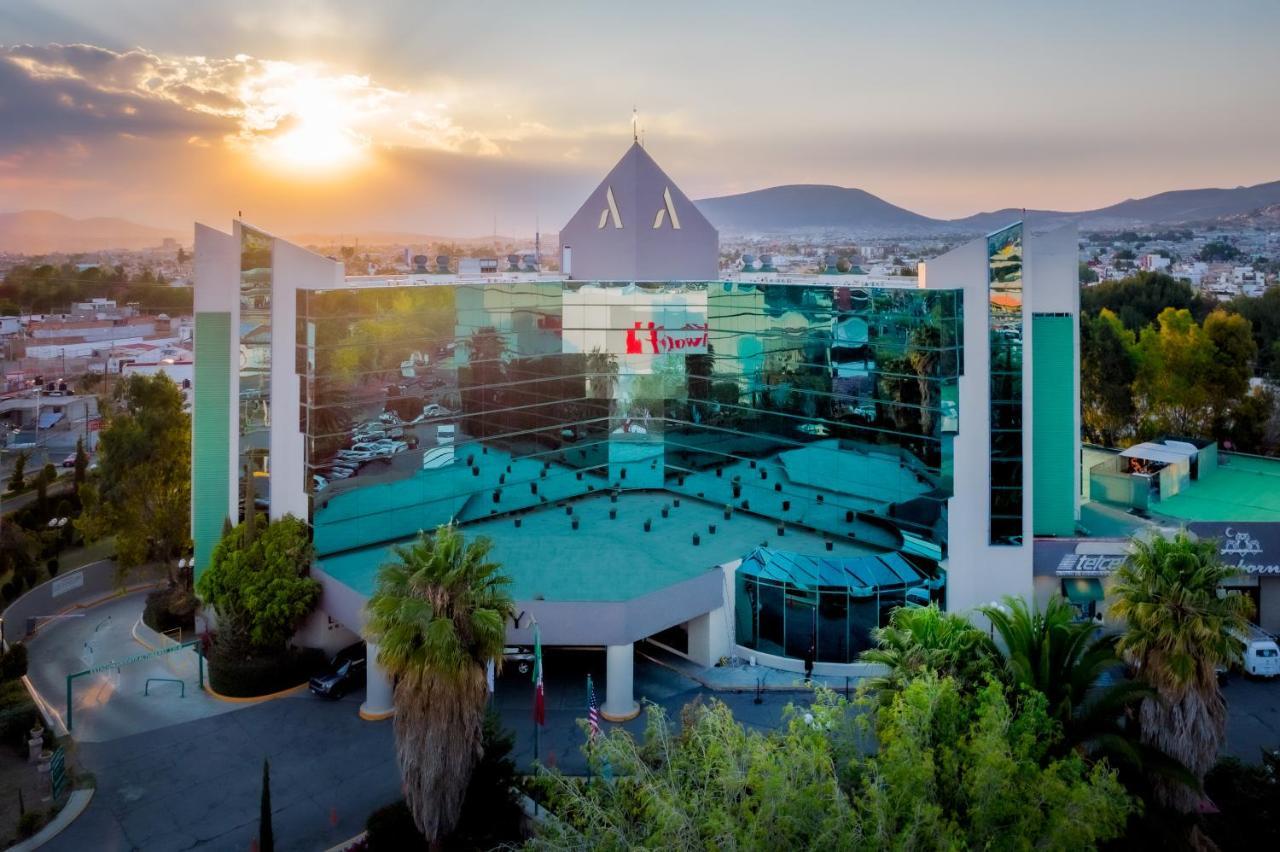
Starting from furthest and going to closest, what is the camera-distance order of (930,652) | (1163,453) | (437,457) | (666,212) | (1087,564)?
(666,212) → (1163,453) → (437,457) → (1087,564) → (930,652)

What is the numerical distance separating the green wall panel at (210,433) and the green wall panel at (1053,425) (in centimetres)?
2956

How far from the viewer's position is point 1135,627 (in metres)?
20.3

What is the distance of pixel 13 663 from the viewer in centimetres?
3222

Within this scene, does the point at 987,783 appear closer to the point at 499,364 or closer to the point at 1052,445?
the point at 1052,445

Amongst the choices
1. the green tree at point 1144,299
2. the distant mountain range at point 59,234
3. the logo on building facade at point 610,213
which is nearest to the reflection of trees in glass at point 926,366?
the logo on building facade at point 610,213

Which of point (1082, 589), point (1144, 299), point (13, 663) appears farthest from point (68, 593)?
point (1144, 299)

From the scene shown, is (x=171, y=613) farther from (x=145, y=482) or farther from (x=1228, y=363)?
(x=1228, y=363)

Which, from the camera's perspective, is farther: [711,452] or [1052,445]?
[711,452]

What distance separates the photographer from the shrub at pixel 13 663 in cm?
3181

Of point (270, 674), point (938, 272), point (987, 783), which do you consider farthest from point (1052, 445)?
point (270, 674)

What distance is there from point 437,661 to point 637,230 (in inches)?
1106

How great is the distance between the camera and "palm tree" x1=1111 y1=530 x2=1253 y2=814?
63.5ft

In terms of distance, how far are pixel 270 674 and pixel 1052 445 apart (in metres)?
28.3

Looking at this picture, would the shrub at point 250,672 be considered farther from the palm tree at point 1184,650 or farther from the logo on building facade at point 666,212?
the palm tree at point 1184,650
